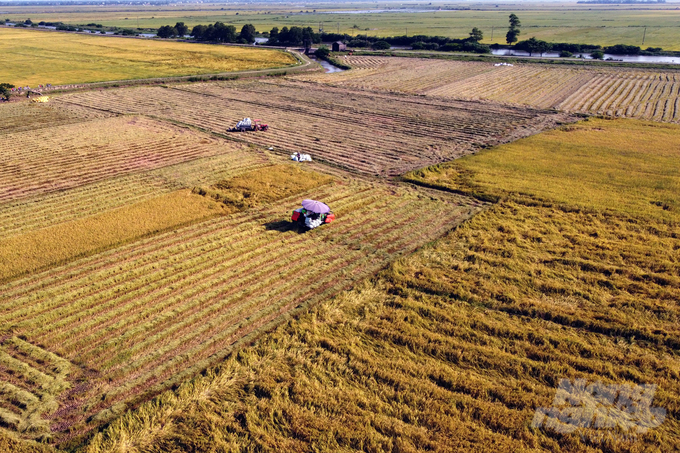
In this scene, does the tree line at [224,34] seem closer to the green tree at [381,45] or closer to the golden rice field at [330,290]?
the green tree at [381,45]

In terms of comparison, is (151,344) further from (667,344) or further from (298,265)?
(667,344)

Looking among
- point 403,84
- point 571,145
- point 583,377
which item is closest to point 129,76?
point 403,84

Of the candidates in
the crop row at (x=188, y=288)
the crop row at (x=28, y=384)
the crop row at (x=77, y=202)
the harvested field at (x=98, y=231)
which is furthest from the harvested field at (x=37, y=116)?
the crop row at (x=28, y=384)

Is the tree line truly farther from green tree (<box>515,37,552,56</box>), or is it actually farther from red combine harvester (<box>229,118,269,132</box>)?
red combine harvester (<box>229,118,269,132</box>)

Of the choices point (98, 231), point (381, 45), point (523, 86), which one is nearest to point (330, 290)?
point (98, 231)

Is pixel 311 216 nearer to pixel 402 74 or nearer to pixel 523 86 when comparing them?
pixel 523 86

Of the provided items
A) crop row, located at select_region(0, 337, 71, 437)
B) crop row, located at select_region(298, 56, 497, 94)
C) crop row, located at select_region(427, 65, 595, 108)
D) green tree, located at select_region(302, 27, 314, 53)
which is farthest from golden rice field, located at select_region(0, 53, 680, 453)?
green tree, located at select_region(302, 27, 314, 53)
